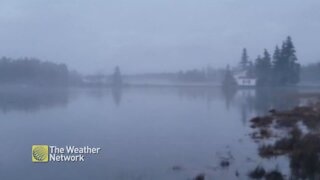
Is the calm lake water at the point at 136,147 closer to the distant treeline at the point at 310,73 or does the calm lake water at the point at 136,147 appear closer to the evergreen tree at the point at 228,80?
the evergreen tree at the point at 228,80

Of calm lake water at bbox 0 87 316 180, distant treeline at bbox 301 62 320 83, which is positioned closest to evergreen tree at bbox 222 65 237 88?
distant treeline at bbox 301 62 320 83

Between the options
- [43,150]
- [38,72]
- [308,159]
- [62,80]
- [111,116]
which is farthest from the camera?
[62,80]

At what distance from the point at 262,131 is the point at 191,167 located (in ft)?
21.5

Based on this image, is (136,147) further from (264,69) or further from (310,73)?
(310,73)

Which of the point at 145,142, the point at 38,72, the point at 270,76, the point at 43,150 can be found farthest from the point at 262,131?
the point at 38,72

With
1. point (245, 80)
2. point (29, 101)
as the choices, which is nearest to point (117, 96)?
point (29, 101)

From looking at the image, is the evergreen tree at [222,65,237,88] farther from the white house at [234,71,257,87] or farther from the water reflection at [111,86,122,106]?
the water reflection at [111,86,122,106]

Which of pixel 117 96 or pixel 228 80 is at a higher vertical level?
pixel 228 80

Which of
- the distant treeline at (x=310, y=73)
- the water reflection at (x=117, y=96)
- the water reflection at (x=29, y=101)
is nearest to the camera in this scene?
the water reflection at (x=29, y=101)

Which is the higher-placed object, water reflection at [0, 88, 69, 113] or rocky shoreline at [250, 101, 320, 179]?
water reflection at [0, 88, 69, 113]

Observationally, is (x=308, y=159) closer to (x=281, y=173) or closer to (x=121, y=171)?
(x=281, y=173)

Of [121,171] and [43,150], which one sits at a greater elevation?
[43,150]

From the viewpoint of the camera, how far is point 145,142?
44.3 ft

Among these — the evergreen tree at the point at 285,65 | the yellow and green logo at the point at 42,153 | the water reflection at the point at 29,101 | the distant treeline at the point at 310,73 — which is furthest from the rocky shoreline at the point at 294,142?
the distant treeline at the point at 310,73
